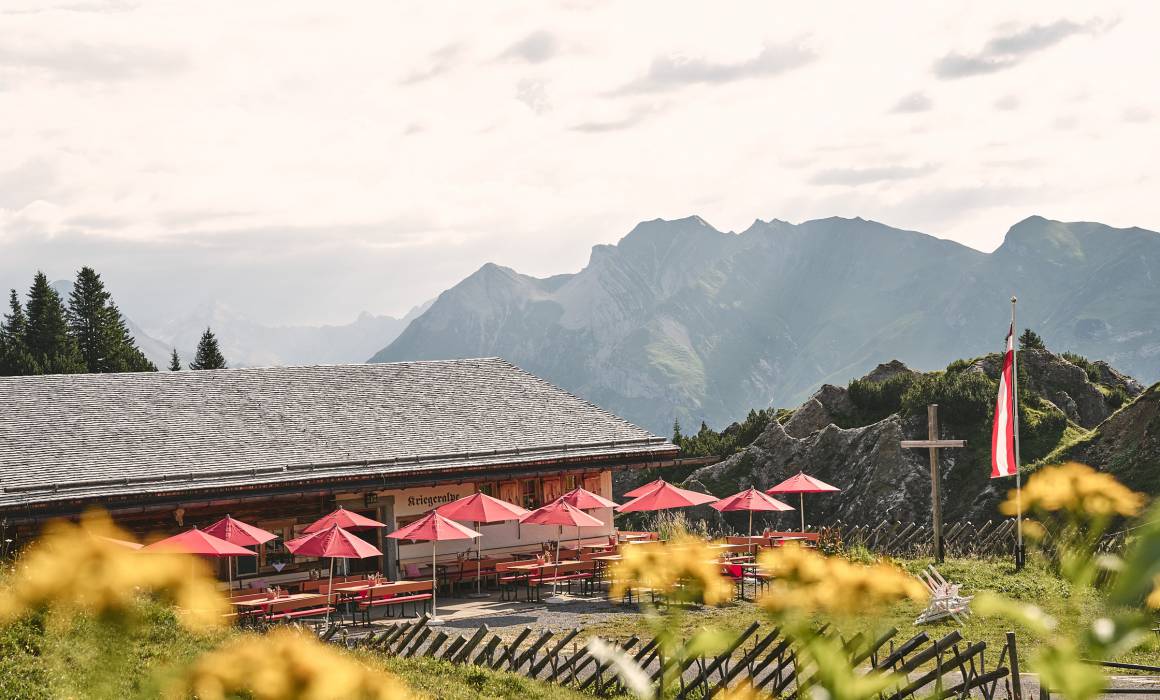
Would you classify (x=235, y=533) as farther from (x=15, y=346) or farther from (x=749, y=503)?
(x=15, y=346)

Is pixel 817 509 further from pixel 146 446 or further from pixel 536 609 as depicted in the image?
pixel 146 446

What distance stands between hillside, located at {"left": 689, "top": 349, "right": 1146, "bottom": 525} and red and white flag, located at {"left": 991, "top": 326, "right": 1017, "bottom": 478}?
11199mm

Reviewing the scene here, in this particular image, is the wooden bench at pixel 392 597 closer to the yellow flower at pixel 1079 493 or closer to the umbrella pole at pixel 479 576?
the umbrella pole at pixel 479 576

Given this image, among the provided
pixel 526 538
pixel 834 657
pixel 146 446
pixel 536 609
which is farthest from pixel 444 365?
pixel 834 657

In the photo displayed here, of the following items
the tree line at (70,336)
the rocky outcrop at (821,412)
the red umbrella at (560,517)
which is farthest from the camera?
the tree line at (70,336)

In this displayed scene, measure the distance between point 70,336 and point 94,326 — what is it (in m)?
3.22

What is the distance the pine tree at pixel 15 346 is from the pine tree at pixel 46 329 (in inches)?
22.1

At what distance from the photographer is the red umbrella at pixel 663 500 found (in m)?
25.4

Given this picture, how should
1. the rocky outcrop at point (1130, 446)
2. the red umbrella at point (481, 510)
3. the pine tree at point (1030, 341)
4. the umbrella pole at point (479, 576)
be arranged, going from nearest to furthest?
the red umbrella at point (481, 510), the umbrella pole at point (479, 576), the rocky outcrop at point (1130, 446), the pine tree at point (1030, 341)

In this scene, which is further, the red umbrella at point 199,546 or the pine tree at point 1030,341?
the pine tree at point 1030,341

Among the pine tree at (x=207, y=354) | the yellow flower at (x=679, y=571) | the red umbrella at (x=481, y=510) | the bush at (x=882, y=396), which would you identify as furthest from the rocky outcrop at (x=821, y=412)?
the yellow flower at (x=679, y=571)

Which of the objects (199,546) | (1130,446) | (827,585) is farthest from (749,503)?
(827,585)

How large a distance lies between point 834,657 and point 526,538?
27256mm

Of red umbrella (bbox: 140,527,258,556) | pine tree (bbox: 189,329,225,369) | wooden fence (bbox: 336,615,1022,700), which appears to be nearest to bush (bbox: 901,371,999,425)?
wooden fence (bbox: 336,615,1022,700)
